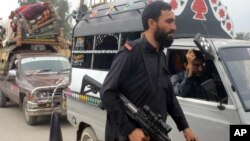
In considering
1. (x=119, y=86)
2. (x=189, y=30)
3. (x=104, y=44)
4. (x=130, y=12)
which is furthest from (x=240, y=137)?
(x=104, y=44)

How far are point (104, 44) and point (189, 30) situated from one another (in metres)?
1.36

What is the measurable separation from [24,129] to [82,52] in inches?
139

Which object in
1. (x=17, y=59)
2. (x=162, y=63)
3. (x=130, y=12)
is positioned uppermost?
(x=130, y=12)

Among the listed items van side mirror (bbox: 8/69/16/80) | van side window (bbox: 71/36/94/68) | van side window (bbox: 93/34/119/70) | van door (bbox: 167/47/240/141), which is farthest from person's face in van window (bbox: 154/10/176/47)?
van side mirror (bbox: 8/69/16/80)

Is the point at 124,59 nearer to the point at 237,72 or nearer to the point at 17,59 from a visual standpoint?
the point at 237,72

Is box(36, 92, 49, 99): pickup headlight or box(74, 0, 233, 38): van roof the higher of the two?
box(74, 0, 233, 38): van roof

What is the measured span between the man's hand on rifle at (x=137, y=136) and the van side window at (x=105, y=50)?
2.51 m

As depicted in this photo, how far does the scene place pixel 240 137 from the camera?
125 inches

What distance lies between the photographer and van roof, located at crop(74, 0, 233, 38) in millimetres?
4500

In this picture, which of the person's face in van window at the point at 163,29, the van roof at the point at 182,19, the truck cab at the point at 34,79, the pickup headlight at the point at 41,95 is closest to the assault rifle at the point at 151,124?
the person's face in van window at the point at 163,29

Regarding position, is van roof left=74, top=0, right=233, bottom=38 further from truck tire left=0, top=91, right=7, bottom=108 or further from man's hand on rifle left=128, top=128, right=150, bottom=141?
truck tire left=0, top=91, right=7, bottom=108

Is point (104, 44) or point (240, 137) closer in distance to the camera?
point (240, 137)

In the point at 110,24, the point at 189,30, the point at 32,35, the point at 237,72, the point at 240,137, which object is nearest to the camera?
the point at 240,137

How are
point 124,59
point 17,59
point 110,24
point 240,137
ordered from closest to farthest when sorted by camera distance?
point 124,59, point 240,137, point 110,24, point 17,59
